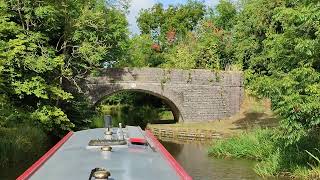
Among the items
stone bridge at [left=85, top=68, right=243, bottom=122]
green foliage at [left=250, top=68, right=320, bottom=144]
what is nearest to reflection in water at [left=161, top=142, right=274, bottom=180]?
green foliage at [left=250, top=68, right=320, bottom=144]

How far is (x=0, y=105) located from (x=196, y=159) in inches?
257

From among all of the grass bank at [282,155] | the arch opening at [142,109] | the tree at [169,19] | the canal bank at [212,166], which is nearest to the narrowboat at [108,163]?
the grass bank at [282,155]

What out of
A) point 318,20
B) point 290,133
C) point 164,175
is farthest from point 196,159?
point 164,175

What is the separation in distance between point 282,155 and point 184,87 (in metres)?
14.8

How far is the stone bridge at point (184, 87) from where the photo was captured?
25484 millimetres

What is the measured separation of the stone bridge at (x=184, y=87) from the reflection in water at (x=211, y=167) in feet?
27.4

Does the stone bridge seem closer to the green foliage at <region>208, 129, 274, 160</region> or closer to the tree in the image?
the green foliage at <region>208, 129, 274, 160</region>

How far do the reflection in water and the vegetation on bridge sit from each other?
0.69 metres

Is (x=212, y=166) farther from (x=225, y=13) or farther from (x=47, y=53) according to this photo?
(x=225, y=13)

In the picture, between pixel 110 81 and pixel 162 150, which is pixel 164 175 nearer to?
pixel 162 150

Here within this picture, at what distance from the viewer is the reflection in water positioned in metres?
12.7

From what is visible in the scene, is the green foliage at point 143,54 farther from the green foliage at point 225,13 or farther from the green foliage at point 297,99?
the green foliage at point 297,99

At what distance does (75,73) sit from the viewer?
23.0 m

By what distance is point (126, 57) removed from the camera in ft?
126
